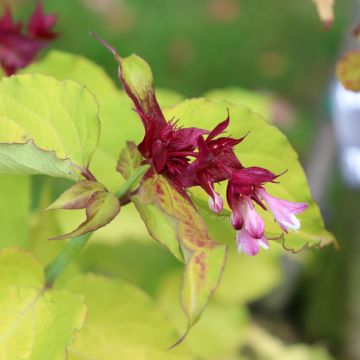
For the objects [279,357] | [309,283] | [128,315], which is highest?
[128,315]

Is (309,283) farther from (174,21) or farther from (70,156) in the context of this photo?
(70,156)

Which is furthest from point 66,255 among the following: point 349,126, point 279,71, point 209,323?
point 279,71

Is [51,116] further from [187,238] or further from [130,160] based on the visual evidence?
[187,238]

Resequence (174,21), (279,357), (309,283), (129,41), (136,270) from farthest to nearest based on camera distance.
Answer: (174,21) < (129,41) < (309,283) < (279,357) < (136,270)

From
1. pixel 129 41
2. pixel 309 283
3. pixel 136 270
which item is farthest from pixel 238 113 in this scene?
pixel 129 41

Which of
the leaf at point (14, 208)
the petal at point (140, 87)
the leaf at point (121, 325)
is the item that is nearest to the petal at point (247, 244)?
the petal at point (140, 87)

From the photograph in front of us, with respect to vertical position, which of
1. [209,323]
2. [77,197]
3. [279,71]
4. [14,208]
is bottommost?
[279,71]

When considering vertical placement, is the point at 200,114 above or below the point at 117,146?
above
